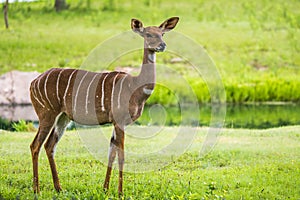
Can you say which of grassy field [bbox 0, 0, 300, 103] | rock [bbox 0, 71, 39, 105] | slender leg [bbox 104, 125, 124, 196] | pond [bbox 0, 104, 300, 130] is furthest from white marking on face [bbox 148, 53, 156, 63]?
rock [bbox 0, 71, 39, 105]

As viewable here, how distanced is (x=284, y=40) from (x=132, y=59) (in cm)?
670

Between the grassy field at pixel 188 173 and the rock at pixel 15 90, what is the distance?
7505mm

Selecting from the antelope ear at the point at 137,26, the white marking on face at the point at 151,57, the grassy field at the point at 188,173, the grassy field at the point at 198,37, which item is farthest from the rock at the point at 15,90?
the white marking on face at the point at 151,57

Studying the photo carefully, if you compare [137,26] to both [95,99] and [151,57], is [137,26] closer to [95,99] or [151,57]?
[151,57]

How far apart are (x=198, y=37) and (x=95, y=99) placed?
58.3 feet

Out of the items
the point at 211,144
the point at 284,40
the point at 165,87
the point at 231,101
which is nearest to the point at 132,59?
the point at 165,87

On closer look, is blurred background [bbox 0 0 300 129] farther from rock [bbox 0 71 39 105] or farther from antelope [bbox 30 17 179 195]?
antelope [bbox 30 17 179 195]

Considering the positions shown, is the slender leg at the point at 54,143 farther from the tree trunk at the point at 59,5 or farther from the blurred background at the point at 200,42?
the tree trunk at the point at 59,5

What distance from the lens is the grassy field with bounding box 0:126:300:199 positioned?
692 centimetres

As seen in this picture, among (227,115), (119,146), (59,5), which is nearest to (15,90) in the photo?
(227,115)

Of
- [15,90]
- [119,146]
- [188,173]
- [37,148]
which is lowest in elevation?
[15,90]

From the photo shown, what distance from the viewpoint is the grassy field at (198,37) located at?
65.4 feet

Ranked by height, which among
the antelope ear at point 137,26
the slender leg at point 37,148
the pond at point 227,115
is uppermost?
the antelope ear at point 137,26

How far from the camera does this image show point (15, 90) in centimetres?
1839
